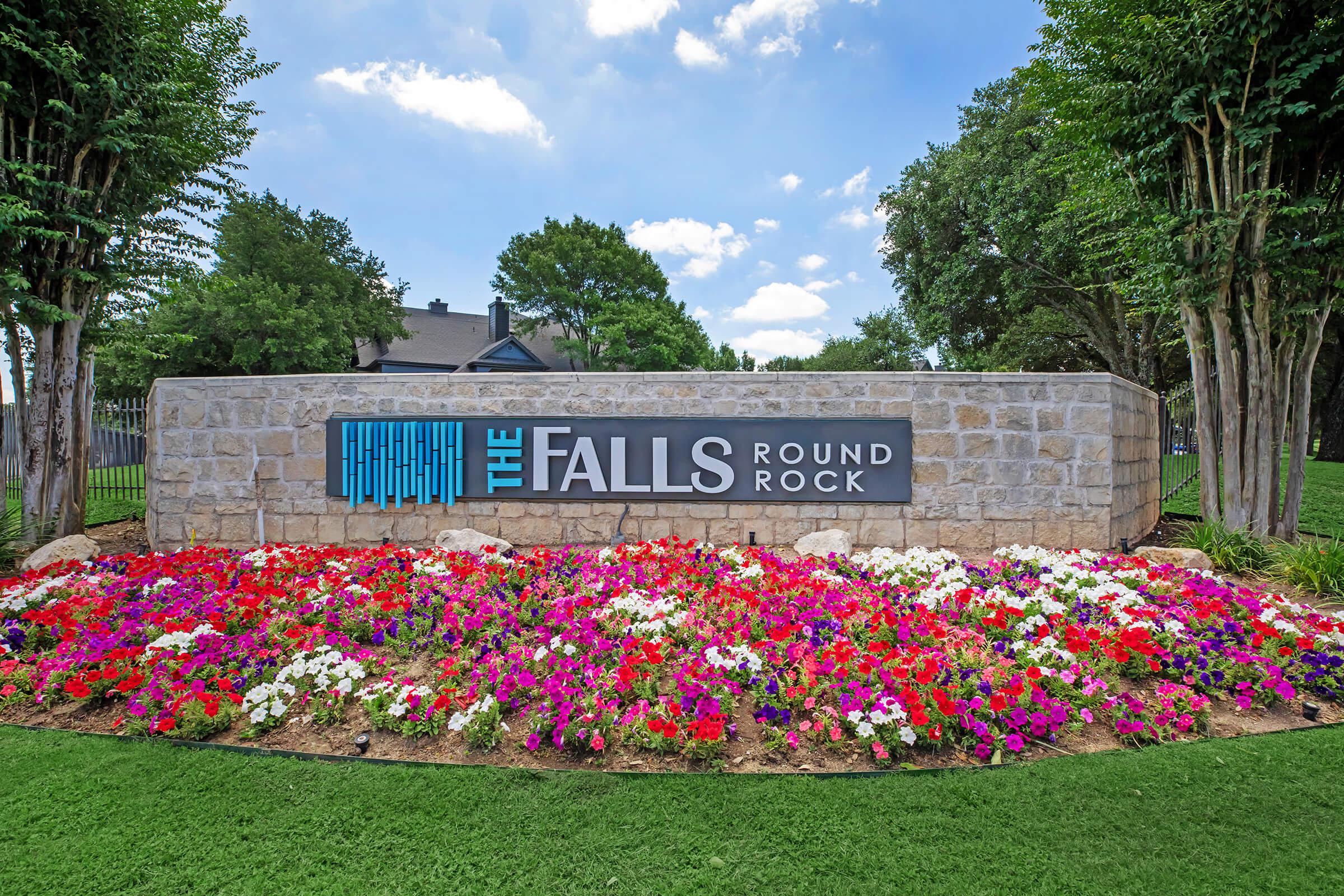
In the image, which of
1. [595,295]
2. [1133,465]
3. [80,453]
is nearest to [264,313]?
[595,295]

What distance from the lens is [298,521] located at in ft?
20.2

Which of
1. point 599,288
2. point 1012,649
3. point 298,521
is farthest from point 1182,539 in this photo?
point 599,288

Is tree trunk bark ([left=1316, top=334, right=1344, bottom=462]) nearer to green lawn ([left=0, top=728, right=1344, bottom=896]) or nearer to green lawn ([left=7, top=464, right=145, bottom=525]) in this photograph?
green lawn ([left=0, top=728, right=1344, bottom=896])

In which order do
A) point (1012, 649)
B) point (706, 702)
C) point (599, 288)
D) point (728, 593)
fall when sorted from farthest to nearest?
point (599, 288) < point (728, 593) < point (1012, 649) < point (706, 702)

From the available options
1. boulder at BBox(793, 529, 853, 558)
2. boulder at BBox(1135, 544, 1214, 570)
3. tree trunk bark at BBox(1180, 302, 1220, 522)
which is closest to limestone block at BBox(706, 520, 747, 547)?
boulder at BBox(793, 529, 853, 558)

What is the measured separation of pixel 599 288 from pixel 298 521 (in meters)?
22.6

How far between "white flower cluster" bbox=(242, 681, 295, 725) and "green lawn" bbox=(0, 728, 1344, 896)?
216 mm

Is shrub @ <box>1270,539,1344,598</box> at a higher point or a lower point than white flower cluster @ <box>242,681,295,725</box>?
higher

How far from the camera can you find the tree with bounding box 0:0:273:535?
581 centimetres

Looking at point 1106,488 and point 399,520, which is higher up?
point 1106,488

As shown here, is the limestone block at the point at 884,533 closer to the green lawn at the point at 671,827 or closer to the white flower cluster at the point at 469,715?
the green lawn at the point at 671,827

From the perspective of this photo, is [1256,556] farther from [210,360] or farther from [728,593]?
[210,360]

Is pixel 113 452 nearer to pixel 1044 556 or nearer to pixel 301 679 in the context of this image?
pixel 301 679

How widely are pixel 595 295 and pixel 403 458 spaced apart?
853 inches
